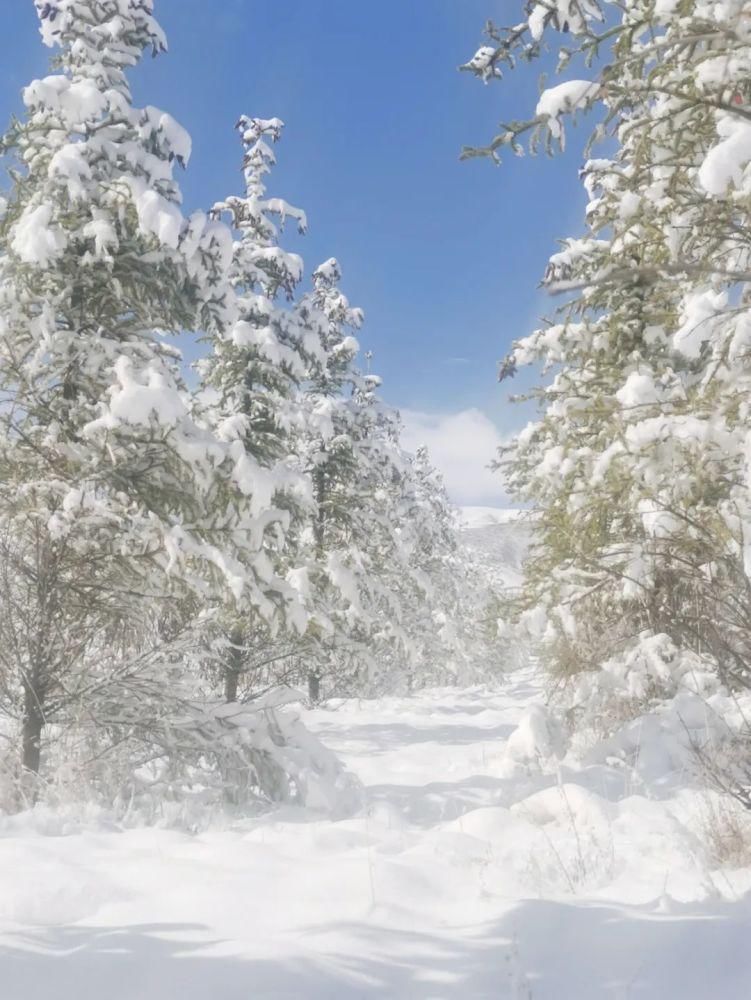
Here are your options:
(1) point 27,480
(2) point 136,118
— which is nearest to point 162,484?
(1) point 27,480

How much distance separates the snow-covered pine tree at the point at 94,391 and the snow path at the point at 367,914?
6.33 ft

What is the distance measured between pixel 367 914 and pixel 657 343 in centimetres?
723

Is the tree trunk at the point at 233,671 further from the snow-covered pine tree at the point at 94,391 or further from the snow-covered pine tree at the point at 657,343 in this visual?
the snow-covered pine tree at the point at 657,343

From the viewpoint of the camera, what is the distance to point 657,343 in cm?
802

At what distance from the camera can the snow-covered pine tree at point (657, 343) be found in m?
3.77

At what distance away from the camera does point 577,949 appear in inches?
111

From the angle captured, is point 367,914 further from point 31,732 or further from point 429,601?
point 429,601

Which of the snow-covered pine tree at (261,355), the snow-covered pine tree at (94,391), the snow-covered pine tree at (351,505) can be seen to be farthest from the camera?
the snow-covered pine tree at (351,505)

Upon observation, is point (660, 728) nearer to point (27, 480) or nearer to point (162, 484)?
point (162, 484)

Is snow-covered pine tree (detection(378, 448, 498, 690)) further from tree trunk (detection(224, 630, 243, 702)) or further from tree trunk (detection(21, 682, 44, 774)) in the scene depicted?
tree trunk (detection(21, 682, 44, 774))

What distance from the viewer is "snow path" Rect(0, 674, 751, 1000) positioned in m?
2.55

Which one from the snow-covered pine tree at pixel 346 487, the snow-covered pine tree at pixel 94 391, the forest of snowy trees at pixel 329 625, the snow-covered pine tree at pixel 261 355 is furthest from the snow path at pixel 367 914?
the snow-covered pine tree at pixel 346 487

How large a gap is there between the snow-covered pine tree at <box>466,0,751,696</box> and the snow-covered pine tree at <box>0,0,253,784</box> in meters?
3.54

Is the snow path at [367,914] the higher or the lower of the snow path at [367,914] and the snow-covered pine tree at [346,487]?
the lower
